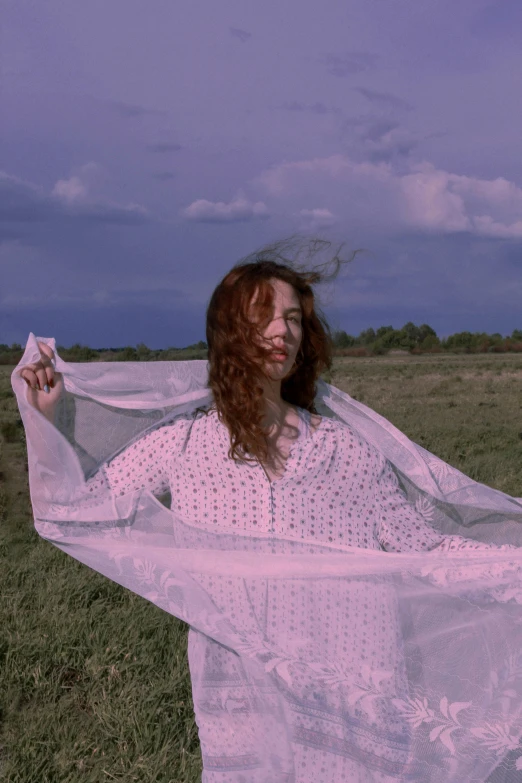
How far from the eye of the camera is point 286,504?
2.35 meters

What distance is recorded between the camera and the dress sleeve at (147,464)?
254 centimetres

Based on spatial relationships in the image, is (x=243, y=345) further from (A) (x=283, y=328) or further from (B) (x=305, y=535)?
(B) (x=305, y=535)

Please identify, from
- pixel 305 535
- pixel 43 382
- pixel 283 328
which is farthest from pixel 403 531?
pixel 43 382

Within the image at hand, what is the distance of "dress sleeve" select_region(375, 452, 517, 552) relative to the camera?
2.43 m

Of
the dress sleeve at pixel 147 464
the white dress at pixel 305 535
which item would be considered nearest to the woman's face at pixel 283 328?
the white dress at pixel 305 535

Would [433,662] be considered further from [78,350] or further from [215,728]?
[78,350]

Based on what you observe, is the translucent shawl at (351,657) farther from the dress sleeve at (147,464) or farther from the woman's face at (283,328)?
the woman's face at (283,328)

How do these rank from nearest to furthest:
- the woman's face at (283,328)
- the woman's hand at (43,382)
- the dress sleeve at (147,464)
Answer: the woman's face at (283,328) → the dress sleeve at (147,464) → the woman's hand at (43,382)

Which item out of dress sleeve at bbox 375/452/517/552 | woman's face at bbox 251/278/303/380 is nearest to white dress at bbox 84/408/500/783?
dress sleeve at bbox 375/452/517/552

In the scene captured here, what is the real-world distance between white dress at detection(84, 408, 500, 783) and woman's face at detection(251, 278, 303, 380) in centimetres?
22

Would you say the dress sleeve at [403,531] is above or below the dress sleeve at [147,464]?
below

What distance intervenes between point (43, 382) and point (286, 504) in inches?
37.4

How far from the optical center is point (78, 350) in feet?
16.0

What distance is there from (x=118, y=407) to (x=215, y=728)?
1203mm
